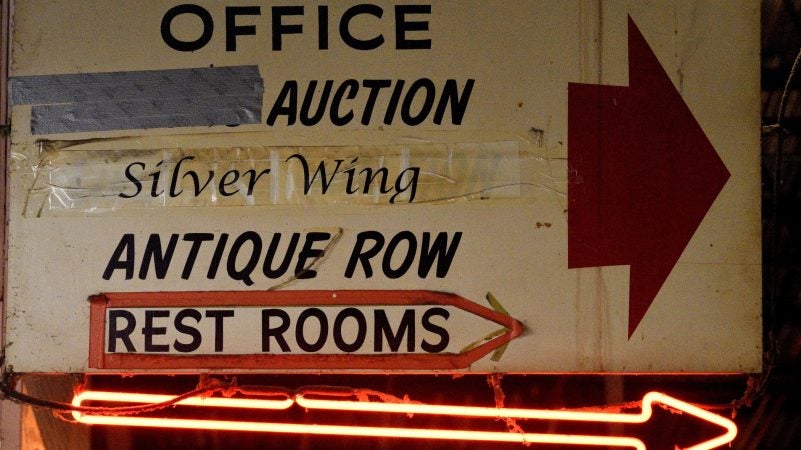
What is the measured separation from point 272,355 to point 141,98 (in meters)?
0.88

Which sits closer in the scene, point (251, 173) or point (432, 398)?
point (251, 173)

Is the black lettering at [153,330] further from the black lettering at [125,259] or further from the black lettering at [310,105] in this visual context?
the black lettering at [310,105]

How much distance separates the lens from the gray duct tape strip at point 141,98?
1698mm

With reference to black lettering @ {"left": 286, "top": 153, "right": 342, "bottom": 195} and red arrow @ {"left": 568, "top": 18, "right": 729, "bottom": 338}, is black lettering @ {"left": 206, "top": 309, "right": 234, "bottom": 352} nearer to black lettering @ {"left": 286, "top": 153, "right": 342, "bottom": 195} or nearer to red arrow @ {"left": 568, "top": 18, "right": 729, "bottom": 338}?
black lettering @ {"left": 286, "top": 153, "right": 342, "bottom": 195}

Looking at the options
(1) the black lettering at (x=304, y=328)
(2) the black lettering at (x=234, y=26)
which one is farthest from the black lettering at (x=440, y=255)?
→ (2) the black lettering at (x=234, y=26)

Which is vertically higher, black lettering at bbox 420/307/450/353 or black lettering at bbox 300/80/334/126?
black lettering at bbox 300/80/334/126

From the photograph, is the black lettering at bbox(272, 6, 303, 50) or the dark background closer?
the black lettering at bbox(272, 6, 303, 50)

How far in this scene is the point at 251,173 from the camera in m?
1.70

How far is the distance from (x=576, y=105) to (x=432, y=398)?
1.30 metres

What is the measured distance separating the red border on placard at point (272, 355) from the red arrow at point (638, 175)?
39 cm

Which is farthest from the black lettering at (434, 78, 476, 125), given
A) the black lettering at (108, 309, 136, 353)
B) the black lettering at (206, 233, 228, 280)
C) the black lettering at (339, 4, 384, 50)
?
the black lettering at (108, 309, 136, 353)

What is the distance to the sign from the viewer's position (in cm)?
165

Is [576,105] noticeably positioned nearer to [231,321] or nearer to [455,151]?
[455,151]

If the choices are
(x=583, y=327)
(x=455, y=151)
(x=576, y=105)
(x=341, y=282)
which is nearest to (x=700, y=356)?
(x=583, y=327)
